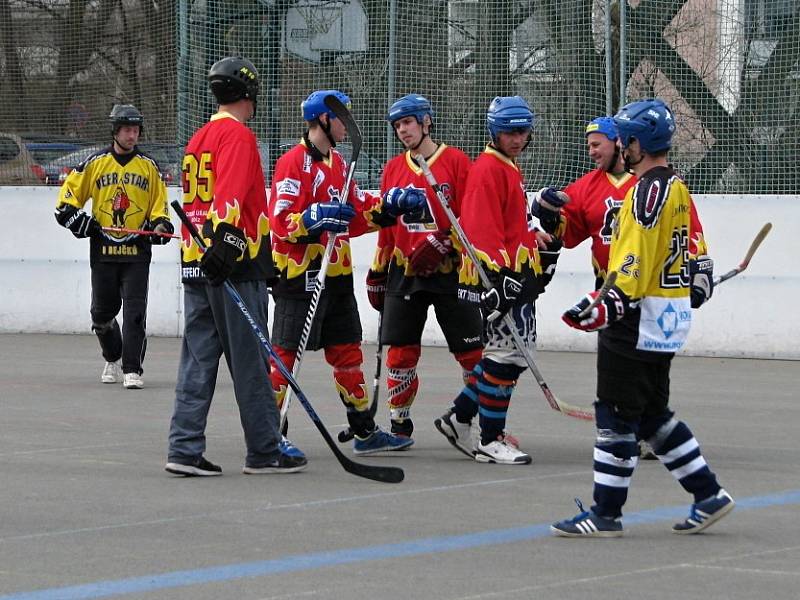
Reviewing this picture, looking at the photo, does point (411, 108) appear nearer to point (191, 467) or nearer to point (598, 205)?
point (598, 205)

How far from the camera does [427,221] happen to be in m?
8.71

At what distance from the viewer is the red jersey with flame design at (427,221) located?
871cm

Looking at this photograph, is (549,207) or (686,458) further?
(549,207)

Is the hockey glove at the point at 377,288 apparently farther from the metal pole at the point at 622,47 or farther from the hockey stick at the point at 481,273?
the metal pole at the point at 622,47

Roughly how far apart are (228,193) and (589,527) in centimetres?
240

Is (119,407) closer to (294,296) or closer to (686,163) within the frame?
(294,296)

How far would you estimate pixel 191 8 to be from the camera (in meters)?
15.7

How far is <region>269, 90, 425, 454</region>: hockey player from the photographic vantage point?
8344mm

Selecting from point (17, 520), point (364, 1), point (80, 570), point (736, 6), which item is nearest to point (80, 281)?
point (364, 1)

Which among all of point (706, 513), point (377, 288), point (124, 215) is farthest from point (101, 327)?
point (706, 513)

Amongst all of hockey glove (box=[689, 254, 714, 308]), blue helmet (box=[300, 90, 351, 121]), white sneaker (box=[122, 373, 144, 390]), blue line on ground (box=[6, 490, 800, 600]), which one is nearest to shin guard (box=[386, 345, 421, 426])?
blue helmet (box=[300, 90, 351, 121])

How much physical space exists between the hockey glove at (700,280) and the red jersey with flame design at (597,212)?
1.34 feet

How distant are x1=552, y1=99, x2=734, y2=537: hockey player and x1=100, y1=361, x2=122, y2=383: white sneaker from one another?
6.34 m

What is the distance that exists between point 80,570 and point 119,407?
4.98 m
